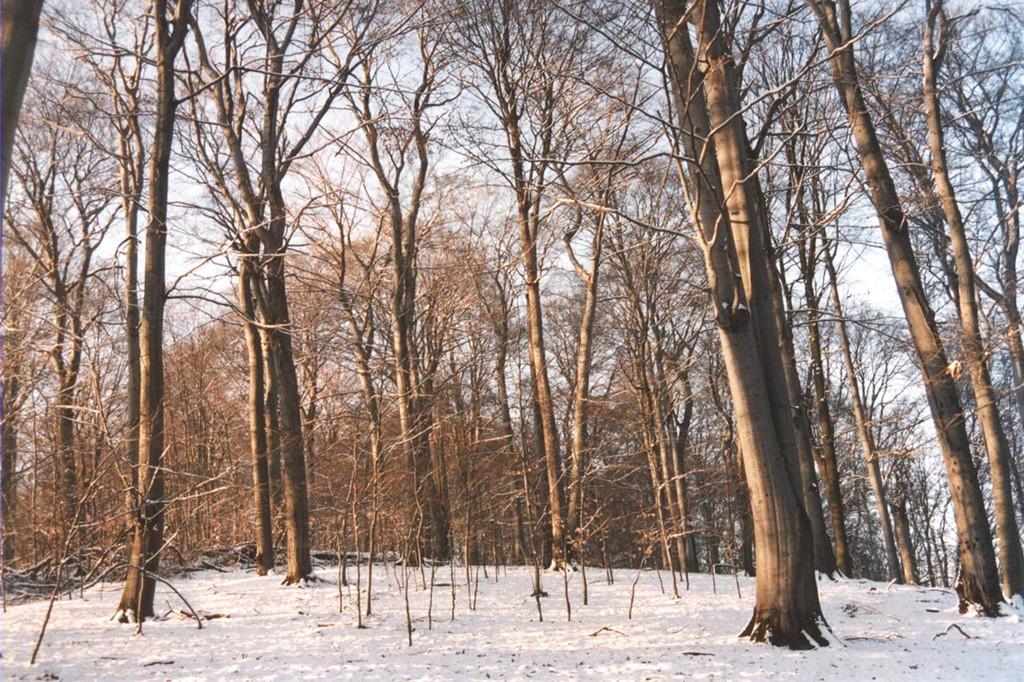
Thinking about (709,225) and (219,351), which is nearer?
(709,225)

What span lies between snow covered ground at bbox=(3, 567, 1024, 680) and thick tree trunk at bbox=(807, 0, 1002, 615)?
0.53m

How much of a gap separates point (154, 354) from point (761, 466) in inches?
262

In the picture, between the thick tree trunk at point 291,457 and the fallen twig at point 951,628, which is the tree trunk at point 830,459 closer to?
the fallen twig at point 951,628

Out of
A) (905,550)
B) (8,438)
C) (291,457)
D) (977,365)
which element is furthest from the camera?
(905,550)

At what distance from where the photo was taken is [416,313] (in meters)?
19.2

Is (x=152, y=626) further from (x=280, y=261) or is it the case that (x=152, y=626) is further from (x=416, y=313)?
(x=416, y=313)

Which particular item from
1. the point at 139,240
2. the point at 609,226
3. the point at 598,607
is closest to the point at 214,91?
the point at 139,240

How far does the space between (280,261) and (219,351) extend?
12.3m

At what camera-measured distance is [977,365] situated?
7.96 m

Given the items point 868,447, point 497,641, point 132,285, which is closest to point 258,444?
point 132,285

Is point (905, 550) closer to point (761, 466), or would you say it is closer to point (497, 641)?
point (761, 466)

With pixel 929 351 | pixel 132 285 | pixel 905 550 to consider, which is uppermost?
pixel 132 285

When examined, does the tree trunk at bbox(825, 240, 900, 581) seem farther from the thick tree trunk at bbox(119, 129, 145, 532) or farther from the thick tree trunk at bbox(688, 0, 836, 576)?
the thick tree trunk at bbox(119, 129, 145, 532)

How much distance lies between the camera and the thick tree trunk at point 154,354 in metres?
7.70
